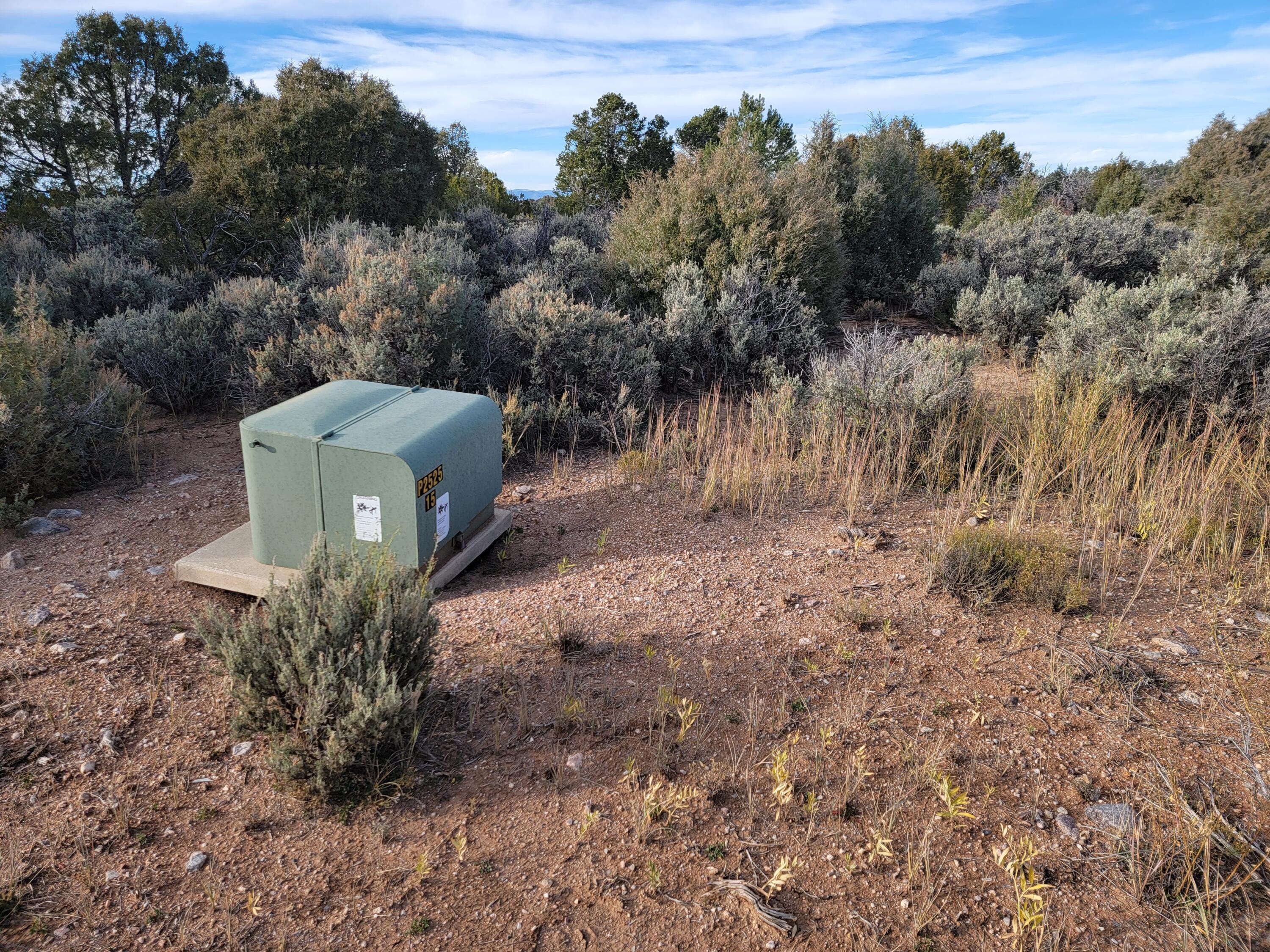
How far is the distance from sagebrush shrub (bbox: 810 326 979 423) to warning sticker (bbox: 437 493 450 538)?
10.2 feet

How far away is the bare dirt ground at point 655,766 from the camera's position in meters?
2.04

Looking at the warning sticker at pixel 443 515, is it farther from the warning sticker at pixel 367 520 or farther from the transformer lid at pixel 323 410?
the transformer lid at pixel 323 410

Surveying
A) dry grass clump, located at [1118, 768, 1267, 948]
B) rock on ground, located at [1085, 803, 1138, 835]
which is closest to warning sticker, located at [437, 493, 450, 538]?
rock on ground, located at [1085, 803, 1138, 835]

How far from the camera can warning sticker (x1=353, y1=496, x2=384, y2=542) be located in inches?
138

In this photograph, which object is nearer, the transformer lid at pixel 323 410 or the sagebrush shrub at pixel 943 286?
the transformer lid at pixel 323 410

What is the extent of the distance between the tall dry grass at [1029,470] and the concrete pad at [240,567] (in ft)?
5.12

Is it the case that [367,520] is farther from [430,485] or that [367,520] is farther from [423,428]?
[423,428]

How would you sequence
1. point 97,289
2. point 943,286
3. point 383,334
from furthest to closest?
point 943,286 < point 97,289 < point 383,334

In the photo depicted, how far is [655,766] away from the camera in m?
2.55

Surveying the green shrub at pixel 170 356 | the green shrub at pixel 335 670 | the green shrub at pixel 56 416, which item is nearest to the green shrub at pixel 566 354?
the green shrub at pixel 170 356

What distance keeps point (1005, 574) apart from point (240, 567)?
3820 mm

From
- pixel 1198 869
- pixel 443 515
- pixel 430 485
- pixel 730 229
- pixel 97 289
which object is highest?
pixel 730 229

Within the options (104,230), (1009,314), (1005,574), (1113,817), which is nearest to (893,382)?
(1005,574)

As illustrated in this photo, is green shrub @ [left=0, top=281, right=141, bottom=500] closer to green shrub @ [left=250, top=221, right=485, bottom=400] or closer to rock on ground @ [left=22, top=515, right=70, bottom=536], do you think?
rock on ground @ [left=22, top=515, right=70, bottom=536]
